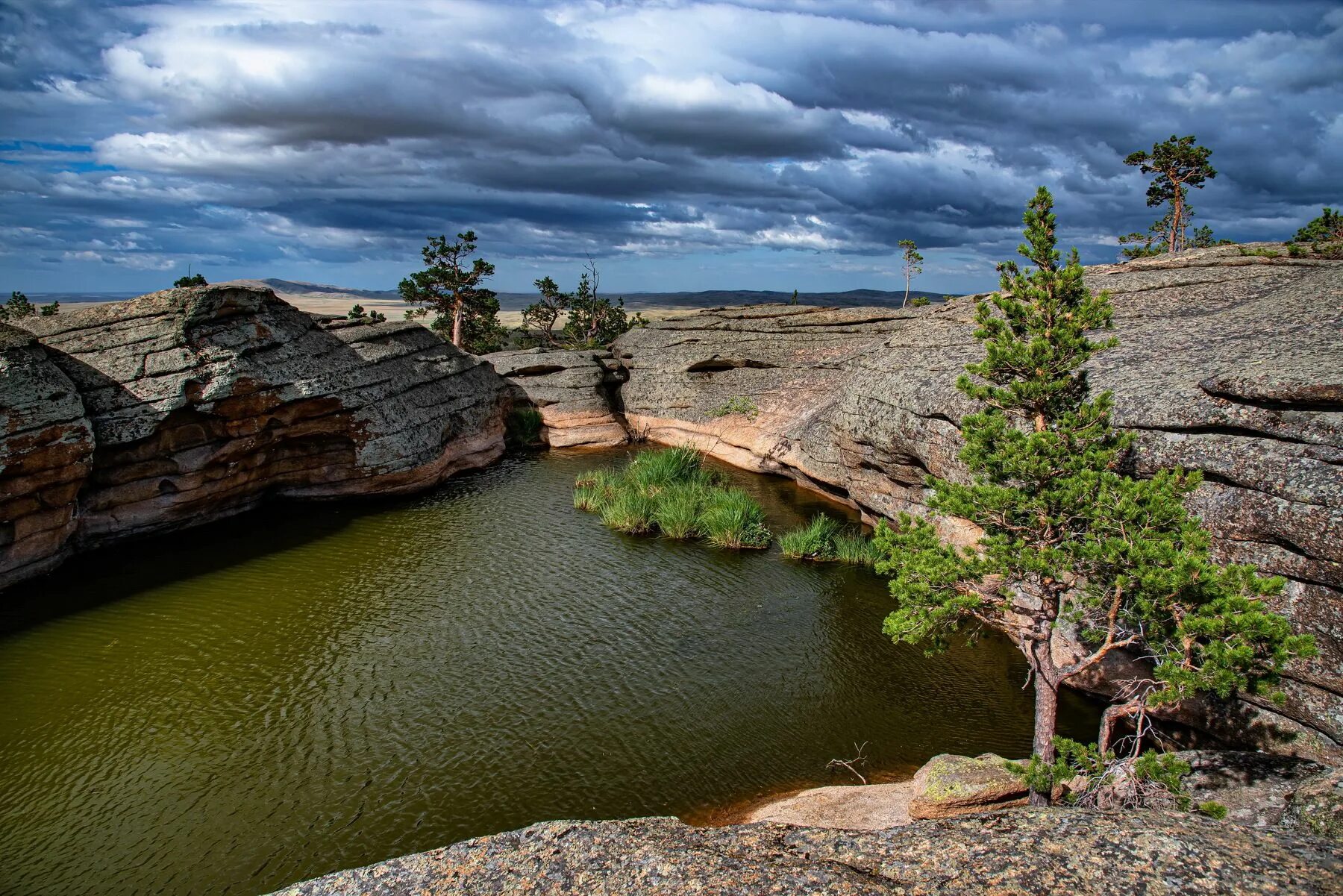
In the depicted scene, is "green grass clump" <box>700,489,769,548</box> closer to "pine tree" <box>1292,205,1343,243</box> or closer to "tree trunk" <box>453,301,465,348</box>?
"pine tree" <box>1292,205,1343,243</box>

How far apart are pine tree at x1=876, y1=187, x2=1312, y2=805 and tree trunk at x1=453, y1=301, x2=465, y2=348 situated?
137ft

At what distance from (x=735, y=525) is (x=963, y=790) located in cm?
1158

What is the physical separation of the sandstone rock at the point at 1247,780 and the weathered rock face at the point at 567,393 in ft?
90.0

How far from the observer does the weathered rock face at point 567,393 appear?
35.3 m

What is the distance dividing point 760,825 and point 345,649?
35.1ft

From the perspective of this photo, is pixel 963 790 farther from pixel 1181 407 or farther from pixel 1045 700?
pixel 1181 407

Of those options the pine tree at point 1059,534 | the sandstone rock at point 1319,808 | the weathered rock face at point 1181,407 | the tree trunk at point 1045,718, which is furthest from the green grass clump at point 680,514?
the sandstone rock at point 1319,808

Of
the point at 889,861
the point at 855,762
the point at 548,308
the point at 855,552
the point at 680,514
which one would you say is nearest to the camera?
the point at 889,861

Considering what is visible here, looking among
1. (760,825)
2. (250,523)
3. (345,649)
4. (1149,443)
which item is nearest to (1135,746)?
(760,825)

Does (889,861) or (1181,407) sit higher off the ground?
(1181,407)

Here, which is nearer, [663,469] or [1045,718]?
[1045,718]

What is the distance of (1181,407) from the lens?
12781 millimetres

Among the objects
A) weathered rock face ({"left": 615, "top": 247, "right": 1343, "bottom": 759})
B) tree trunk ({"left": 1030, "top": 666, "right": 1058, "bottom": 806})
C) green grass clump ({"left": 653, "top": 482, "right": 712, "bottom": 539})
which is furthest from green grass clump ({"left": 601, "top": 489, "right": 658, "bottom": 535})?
tree trunk ({"left": 1030, "top": 666, "right": 1058, "bottom": 806})

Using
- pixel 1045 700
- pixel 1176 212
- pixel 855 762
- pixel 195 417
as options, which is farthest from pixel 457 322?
pixel 1045 700
